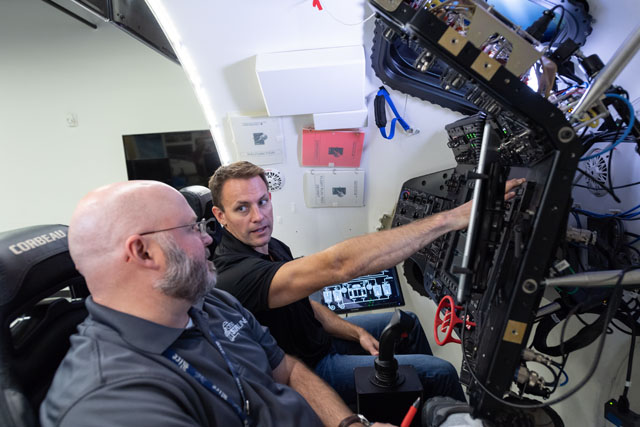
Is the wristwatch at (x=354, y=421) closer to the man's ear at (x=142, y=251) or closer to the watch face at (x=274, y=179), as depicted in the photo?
the man's ear at (x=142, y=251)

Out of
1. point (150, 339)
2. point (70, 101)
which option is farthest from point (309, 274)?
point (70, 101)

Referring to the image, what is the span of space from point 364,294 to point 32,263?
1.83 m

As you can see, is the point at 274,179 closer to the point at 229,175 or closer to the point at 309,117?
the point at 309,117

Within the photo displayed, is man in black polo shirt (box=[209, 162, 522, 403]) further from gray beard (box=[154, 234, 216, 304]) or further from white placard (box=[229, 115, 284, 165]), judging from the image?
white placard (box=[229, 115, 284, 165])

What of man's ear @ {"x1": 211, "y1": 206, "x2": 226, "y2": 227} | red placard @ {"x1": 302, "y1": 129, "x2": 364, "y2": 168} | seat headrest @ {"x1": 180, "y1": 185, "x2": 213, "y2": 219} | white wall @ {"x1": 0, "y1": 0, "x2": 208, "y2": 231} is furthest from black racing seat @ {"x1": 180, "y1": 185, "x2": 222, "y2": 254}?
white wall @ {"x1": 0, "y1": 0, "x2": 208, "y2": 231}

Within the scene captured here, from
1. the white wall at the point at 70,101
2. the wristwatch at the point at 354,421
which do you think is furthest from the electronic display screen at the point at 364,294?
the white wall at the point at 70,101

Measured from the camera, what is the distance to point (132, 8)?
5.61 feet

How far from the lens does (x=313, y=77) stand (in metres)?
1.60

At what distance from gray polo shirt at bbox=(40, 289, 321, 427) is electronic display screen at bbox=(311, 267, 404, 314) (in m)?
1.14

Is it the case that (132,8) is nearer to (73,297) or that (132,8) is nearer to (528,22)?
(73,297)

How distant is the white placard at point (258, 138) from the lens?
1.89 m

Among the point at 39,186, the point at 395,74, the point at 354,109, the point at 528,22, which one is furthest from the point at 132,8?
the point at 39,186

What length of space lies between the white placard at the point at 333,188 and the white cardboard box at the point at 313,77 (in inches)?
18.9

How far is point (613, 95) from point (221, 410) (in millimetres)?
1285
